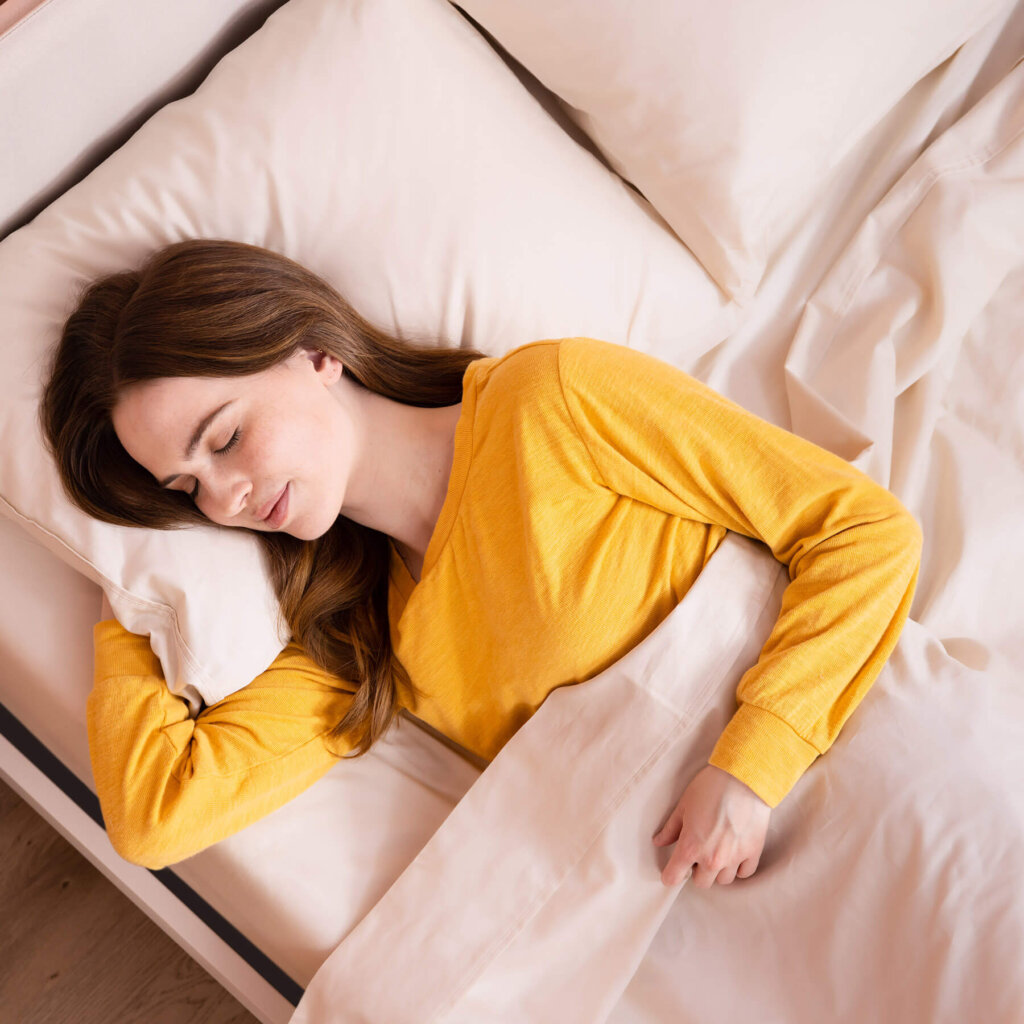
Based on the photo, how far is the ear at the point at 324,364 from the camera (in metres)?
1.01

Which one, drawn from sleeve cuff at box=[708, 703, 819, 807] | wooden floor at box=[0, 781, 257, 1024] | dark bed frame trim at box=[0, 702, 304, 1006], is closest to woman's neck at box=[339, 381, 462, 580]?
sleeve cuff at box=[708, 703, 819, 807]

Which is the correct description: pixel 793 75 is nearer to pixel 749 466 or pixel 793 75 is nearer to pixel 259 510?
pixel 749 466

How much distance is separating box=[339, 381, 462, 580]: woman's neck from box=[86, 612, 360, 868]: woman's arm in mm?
228

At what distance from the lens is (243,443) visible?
93cm

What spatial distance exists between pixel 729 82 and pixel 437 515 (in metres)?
0.63

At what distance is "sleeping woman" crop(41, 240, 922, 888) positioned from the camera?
88 cm

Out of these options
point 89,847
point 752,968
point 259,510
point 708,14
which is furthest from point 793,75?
point 89,847

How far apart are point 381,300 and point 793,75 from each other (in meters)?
0.57

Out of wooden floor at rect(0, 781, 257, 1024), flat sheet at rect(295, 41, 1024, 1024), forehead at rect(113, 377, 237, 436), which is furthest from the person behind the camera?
wooden floor at rect(0, 781, 257, 1024)

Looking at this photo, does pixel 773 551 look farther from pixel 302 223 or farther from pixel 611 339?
pixel 302 223

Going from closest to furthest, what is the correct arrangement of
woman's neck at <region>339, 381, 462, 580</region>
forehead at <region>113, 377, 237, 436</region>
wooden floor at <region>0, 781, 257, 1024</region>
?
forehead at <region>113, 377, 237, 436</region> → woman's neck at <region>339, 381, 462, 580</region> → wooden floor at <region>0, 781, 257, 1024</region>

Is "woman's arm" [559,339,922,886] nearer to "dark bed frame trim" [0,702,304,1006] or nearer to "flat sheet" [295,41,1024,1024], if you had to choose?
"flat sheet" [295,41,1024,1024]

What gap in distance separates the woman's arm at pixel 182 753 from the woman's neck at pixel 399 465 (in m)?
0.23

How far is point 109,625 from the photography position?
1035 millimetres
